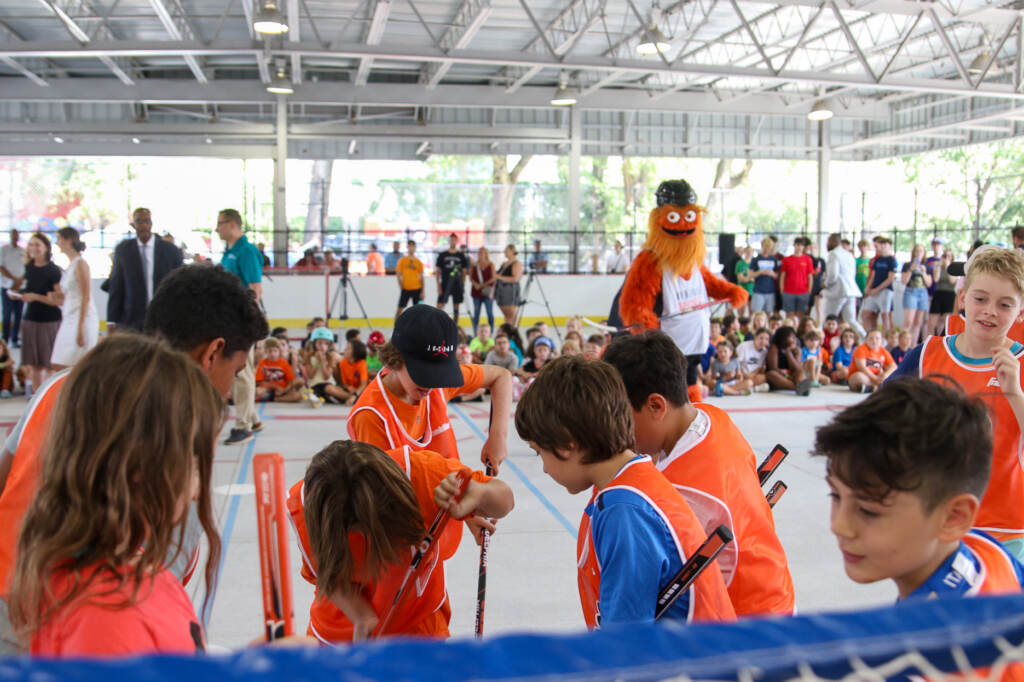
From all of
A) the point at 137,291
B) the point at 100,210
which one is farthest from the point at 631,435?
the point at 100,210

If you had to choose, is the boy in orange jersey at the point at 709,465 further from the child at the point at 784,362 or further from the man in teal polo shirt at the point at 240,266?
the child at the point at 784,362

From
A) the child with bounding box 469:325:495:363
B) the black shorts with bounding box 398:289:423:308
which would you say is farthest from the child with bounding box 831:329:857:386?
the black shorts with bounding box 398:289:423:308

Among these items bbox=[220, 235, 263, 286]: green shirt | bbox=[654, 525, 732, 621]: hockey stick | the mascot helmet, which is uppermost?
the mascot helmet

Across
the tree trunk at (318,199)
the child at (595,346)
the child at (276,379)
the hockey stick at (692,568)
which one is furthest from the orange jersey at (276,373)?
the tree trunk at (318,199)

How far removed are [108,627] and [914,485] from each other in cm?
129

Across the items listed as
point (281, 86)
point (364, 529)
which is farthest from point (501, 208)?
point (364, 529)

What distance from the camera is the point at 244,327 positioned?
2162mm

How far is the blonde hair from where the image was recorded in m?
2.91

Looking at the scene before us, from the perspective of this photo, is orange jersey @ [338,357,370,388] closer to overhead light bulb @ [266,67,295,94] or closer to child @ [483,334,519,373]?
child @ [483,334,519,373]

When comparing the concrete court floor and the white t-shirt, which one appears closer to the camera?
the concrete court floor

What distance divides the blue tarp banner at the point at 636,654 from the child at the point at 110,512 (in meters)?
0.57

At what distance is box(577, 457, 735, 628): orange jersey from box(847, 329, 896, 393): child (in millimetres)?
9950

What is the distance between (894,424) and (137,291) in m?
6.78

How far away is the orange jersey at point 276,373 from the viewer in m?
10.5
